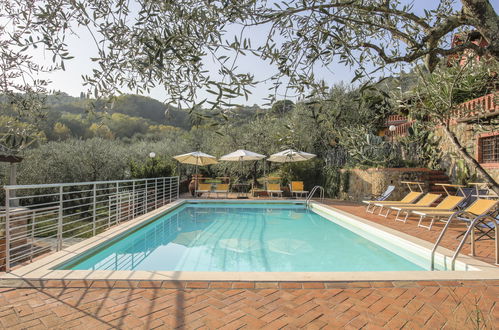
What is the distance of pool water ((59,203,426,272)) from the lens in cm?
566

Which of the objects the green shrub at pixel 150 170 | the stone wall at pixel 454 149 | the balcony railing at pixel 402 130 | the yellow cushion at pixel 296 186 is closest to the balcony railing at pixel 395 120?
the balcony railing at pixel 402 130

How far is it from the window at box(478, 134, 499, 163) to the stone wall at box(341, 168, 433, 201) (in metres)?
1.79

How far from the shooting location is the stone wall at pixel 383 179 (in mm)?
11742

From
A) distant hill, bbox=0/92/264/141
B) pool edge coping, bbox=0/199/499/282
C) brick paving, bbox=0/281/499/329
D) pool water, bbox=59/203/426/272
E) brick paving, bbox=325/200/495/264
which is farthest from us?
pool water, bbox=59/203/426/272

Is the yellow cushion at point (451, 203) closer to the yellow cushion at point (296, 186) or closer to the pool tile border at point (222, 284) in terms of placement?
the pool tile border at point (222, 284)

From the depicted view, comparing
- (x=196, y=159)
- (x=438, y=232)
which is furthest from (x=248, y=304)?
(x=196, y=159)

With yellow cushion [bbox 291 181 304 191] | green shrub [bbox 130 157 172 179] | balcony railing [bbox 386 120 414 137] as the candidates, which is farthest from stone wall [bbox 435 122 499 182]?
green shrub [bbox 130 157 172 179]

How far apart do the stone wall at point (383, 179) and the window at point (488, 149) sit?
1.79 metres

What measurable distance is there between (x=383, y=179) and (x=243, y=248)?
7.36m

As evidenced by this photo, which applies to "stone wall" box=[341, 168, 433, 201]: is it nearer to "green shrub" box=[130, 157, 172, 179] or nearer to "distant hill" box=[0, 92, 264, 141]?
"distant hill" box=[0, 92, 264, 141]

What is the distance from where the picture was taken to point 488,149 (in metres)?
10.3

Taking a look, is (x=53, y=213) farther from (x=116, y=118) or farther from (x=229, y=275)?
(x=116, y=118)

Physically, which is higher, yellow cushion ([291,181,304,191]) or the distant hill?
the distant hill

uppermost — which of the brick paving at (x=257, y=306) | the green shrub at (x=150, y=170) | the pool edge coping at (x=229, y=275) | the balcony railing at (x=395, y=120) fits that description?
the balcony railing at (x=395, y=120)
